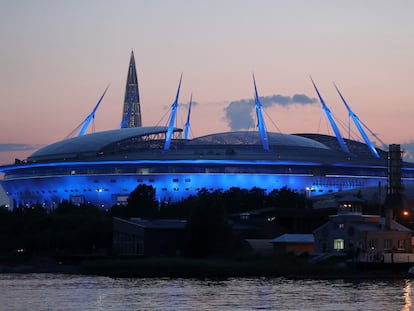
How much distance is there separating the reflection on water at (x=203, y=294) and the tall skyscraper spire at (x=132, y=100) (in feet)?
372

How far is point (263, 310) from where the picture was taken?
45219mm

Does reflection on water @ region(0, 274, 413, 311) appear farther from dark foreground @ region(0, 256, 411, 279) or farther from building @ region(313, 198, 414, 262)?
building @ region(313, 198, 414, 262)

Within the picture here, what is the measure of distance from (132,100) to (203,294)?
412ft

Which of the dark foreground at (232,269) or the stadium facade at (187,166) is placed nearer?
the dark foreground at (232,269)

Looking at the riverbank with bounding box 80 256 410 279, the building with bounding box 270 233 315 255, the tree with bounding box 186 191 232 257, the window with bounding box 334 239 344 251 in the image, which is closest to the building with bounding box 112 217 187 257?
the tree with bounding box 186 191 232 257

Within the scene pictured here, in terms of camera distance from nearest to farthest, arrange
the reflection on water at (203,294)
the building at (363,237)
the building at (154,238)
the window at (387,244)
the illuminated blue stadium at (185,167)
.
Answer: the reflection on water at (203,294) < the building at (363,237) < the window at (387,244) < the building at (154,238) < the illuminated blue stadium at (185,167)

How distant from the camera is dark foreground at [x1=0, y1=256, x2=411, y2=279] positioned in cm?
5988

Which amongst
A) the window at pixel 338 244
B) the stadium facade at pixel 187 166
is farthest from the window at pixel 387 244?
the stadium facade at pixel 187 166

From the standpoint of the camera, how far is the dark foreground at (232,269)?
59875 millimetres

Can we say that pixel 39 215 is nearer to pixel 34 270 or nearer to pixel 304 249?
pixel 34 270

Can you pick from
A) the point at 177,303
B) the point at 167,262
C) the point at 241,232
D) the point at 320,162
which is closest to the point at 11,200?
the point at 320,162

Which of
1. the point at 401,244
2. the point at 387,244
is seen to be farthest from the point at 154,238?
the point at 401,244

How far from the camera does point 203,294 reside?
51.0 m

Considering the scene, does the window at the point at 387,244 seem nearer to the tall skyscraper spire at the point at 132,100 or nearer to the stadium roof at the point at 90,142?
the stadium roof at the point at 90,142
